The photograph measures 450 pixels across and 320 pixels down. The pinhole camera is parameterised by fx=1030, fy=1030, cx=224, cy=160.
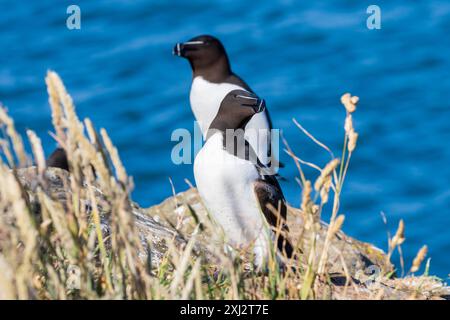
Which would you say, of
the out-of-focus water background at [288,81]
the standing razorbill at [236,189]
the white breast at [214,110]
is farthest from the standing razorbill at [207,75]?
the standing razorbill at [236,189]

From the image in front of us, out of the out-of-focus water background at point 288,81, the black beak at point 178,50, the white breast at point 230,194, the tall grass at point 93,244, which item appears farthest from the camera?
the out-of-focus water background at point 288,81

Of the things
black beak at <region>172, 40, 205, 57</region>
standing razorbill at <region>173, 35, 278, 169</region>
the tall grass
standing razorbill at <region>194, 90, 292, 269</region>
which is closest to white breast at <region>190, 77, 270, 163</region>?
standing razorbill at <region>173, 35, 278, 169</region>

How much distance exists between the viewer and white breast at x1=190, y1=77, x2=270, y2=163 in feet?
32.8

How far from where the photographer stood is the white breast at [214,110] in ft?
32.8

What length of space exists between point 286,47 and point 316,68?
0.75 m

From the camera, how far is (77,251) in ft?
11.7

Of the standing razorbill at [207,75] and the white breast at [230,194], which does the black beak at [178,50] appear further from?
the white breast at [230,194]

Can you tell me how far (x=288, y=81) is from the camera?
1677cm

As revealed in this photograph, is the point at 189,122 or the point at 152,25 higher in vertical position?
the point at 152,25

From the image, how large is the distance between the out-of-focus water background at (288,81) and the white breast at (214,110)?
3.28 meters

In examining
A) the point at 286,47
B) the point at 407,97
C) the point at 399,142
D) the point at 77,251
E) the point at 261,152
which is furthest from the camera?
the point at 286,47

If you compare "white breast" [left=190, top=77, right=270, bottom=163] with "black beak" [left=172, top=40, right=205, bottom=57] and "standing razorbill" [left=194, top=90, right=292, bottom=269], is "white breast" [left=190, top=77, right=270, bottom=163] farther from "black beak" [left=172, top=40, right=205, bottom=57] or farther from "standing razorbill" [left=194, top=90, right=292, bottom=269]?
"standing razorbill" [left=194, top=90, right=292, bottom=269]
